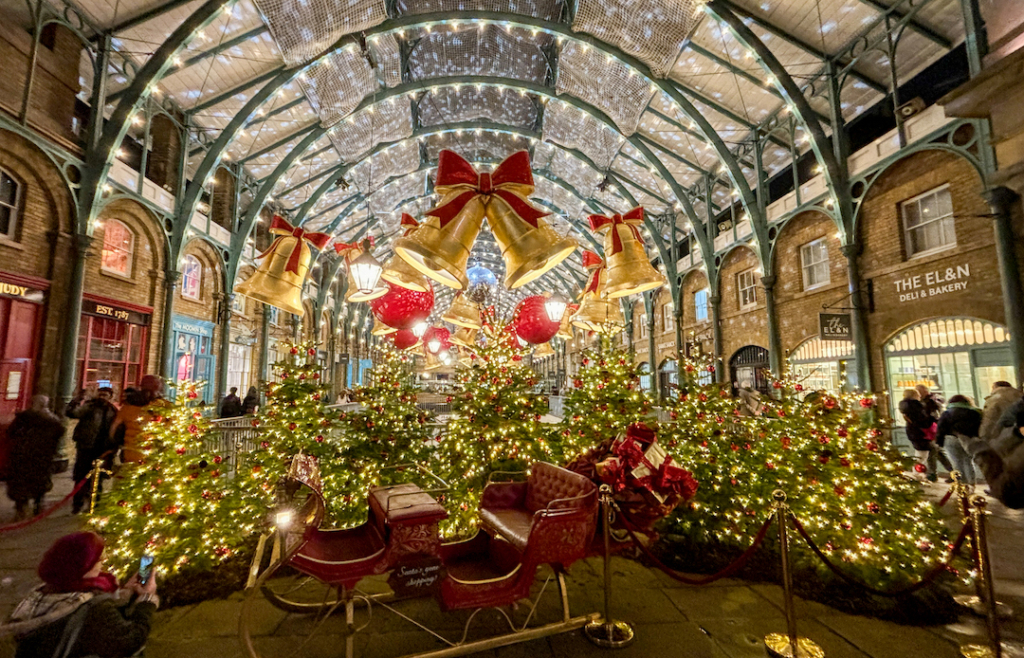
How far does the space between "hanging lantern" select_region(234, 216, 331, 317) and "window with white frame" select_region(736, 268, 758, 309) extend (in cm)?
1449

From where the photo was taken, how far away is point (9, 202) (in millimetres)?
8445

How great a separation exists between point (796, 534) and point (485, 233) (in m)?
28.5

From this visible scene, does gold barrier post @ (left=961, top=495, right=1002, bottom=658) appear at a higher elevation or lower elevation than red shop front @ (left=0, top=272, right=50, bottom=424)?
lower

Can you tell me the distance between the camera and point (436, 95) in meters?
16.3

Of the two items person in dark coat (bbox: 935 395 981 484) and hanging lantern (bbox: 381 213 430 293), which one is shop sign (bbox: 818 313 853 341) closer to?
person in dark coat (bbox: 935 395 981 484)

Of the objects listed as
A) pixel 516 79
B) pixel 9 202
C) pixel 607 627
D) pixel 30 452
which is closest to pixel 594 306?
pixel 607 627

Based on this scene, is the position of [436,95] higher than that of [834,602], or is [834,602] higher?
[436,95]

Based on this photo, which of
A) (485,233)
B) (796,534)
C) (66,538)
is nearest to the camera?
(66,538)

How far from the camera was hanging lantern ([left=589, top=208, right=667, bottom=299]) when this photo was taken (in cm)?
608

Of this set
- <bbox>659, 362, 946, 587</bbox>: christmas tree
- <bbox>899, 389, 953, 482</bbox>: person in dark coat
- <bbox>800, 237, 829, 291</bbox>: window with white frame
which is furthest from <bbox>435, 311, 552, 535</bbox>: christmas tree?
<bbox>800, 237, 829, 291</bbox>: window with white frame

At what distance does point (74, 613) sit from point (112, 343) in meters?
11.9

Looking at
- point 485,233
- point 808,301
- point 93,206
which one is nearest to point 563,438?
point 808,301

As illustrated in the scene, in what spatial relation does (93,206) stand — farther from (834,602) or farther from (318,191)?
(834,602)

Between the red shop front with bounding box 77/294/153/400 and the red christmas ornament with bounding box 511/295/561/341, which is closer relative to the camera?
the red christmas ornament with bounding box 511/295/561/341
